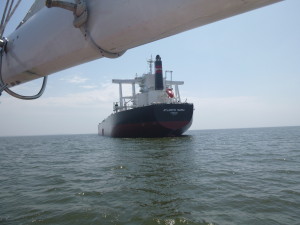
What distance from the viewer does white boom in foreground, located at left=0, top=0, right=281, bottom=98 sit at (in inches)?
64.1

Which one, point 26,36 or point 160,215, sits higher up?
point 26,36

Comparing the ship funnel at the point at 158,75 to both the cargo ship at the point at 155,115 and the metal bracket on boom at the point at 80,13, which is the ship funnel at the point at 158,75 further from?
the metal bracket on boom at the point at 80,13

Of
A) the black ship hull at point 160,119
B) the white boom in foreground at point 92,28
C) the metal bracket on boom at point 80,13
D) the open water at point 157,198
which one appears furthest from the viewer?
the black ship hull at point 160,119

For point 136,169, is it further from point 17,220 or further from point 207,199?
point 17,220

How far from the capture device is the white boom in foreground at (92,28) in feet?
5.34

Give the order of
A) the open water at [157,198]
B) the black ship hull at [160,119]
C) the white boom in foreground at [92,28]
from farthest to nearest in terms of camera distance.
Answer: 1. the black ship hull at [160,119]
2. the open water at [157,198]
3. the white boom in foreground at [92,28]

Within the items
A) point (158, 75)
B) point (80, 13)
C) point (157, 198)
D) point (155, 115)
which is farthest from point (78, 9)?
point (158, 75)

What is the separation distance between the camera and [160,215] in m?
5.53

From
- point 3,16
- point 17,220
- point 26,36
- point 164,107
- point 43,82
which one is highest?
point 164,107

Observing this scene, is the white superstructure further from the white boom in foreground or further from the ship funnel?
the white boom in foreground

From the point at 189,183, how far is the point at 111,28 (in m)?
7.12

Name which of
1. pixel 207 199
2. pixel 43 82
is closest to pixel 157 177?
pixel 207 199

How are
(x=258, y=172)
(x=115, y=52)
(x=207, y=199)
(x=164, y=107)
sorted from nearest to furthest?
(x=115, y=52)
(x=207, y=199)
(x=258, y=172)
(x=164, y=107)

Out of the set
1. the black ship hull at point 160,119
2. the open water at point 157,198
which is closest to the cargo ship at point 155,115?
the black ship hull at point 160,119
